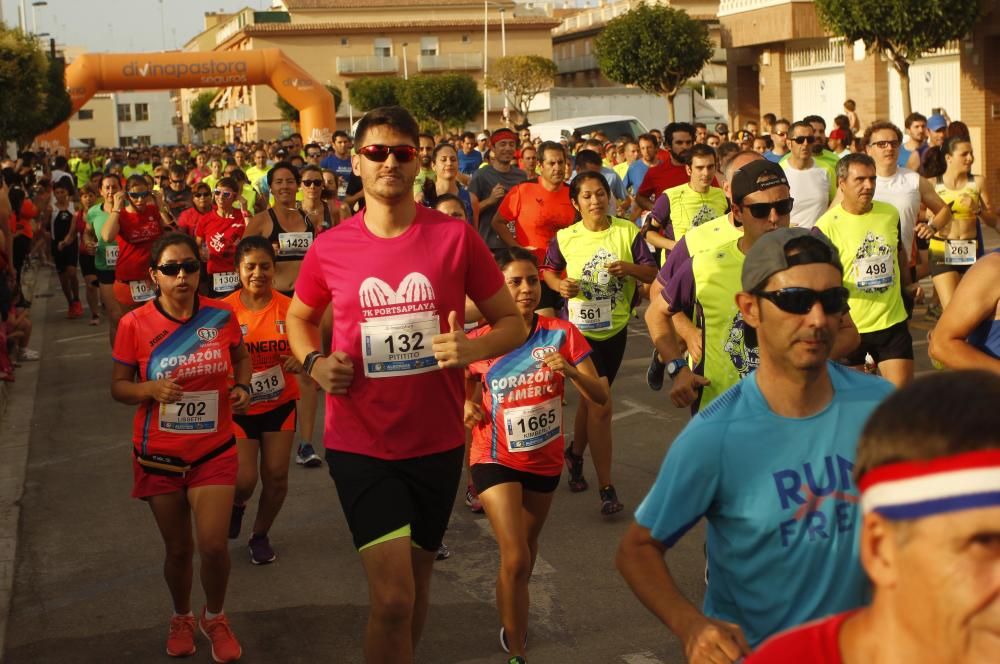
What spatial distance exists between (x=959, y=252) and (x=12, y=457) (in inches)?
264

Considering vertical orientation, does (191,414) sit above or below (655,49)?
below

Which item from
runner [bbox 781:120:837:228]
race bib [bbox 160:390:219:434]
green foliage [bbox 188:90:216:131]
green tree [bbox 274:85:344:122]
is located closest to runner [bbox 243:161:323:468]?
runner [bbox 781:120:837:228]

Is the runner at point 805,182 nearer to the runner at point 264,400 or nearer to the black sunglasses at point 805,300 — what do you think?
the runner at point 264,400

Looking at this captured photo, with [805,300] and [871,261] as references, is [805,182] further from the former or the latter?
[805,300]

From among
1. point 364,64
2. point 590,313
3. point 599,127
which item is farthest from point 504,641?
point 364,64

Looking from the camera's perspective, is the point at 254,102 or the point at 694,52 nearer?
the point at 694,52

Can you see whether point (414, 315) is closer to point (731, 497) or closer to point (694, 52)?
point (731, 497)

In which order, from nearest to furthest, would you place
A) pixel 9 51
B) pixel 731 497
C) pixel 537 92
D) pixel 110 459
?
pixel 731 497 → pixel 110 459 → pixel 9 51 → pixel 537 92

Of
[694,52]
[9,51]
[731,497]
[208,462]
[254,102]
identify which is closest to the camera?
[731,497]

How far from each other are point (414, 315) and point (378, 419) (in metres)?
0.35

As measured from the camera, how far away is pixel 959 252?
389 inches

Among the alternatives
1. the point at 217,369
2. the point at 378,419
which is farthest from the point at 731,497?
the point at 217,369

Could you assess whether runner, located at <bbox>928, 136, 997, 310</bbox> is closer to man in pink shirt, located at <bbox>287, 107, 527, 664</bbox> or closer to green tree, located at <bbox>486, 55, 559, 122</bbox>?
man in pink shirt, located at <bbox>287, 107, 527, 664</bbox>

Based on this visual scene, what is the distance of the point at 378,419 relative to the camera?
464cm
